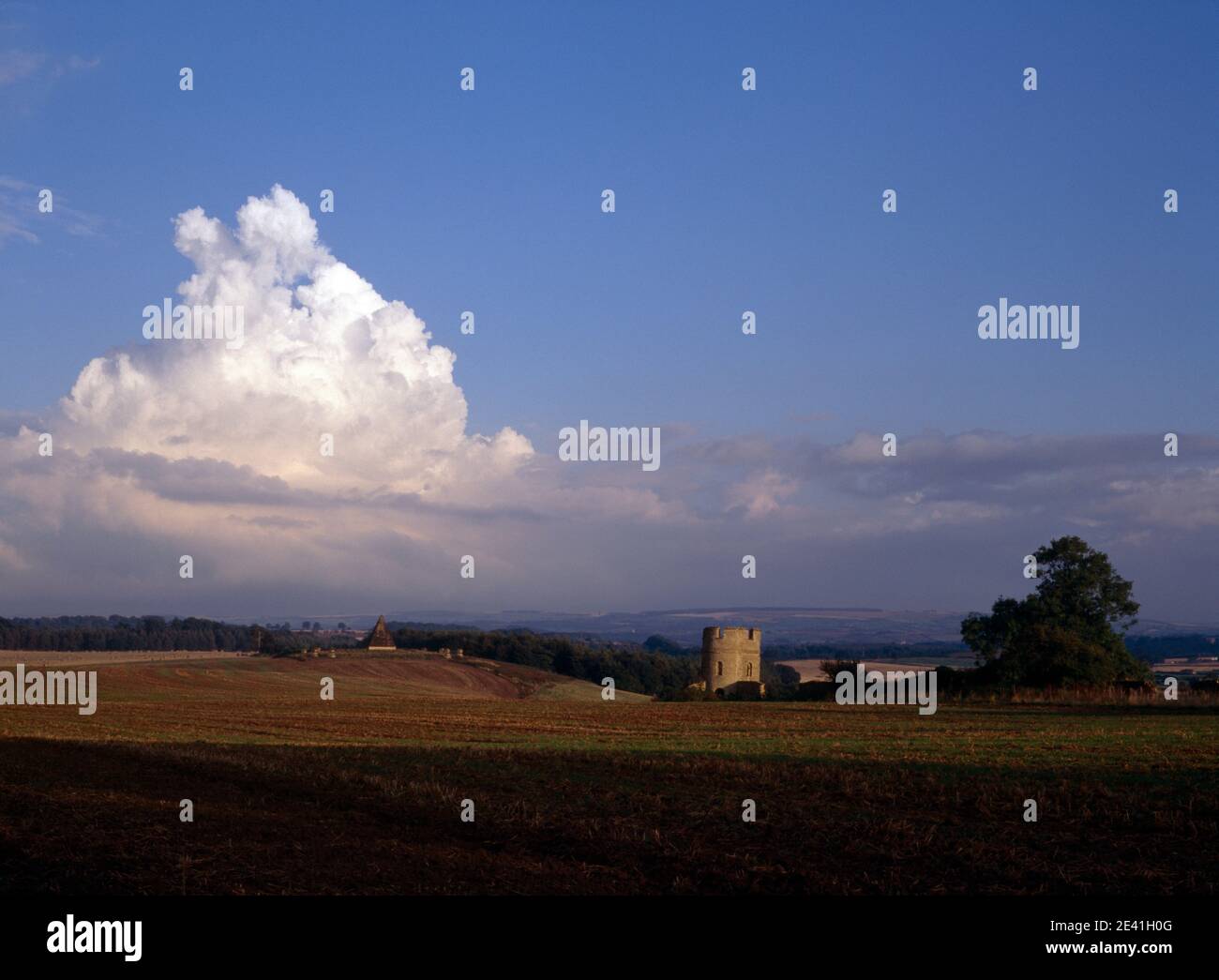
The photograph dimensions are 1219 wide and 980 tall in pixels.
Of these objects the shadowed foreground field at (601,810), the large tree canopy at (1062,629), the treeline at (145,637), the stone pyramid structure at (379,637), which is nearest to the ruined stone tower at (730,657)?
the large tree canopy at (1062,629)

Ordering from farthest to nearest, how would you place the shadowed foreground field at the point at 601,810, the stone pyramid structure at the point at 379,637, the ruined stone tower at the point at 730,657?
the stone pyramid structure at the point at 379,637, the ruined stone tower at the point at 730,657, the shadowed foreground field at the point at 601,810

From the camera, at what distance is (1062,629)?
61406 mm

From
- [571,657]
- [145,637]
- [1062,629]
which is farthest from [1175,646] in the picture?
[145,637]

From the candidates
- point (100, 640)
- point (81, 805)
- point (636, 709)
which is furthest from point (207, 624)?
point (81, 805)

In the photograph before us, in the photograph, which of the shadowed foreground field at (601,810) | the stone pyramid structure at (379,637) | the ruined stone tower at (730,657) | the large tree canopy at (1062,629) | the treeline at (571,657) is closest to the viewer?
the shadowed foreground field at (601,810)

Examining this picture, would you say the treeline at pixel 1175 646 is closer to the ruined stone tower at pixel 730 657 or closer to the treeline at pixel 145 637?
the ruined stone tower at pixel 730 657

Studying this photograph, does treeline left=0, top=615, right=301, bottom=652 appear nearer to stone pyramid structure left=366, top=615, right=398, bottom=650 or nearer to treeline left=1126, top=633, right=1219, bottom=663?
stone pyramid structure left=366, top=615, right=398, bottom=650

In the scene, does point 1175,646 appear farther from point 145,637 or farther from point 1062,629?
point 145,637

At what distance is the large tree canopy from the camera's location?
5775cm

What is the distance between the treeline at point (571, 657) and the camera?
112 meters

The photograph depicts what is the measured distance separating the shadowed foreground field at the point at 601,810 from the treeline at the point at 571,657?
79.7 metres

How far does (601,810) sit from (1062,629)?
5341cm

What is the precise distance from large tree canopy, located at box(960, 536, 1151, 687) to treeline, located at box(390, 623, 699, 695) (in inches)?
1731

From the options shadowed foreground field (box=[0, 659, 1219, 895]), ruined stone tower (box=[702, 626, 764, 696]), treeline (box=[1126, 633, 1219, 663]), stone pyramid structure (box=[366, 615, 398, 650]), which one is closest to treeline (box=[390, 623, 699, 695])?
stone pyramid structure (box=[366, 615, 398, 650])
